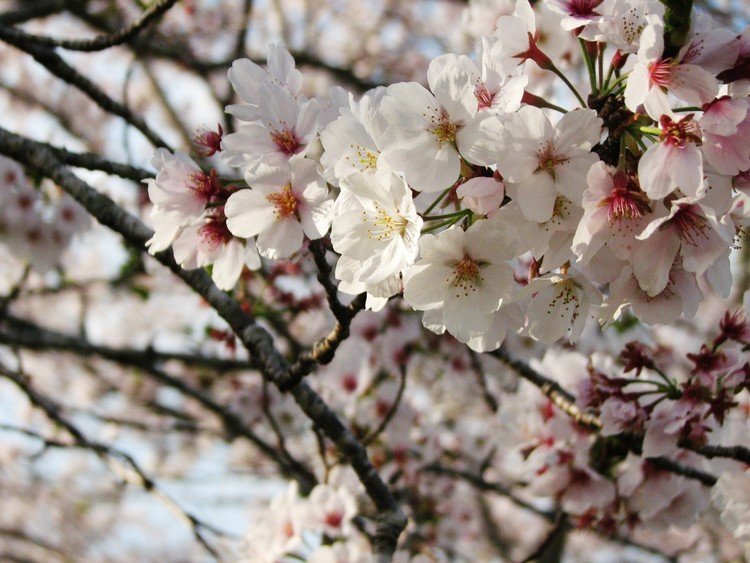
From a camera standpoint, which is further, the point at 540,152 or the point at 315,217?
the point at 315,217

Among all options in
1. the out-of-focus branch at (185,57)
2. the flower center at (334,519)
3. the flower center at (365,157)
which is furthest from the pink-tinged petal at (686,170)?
the out-of-focus branch at (185,57)

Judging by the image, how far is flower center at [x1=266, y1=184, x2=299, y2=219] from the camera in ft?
4.30

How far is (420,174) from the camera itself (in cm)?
109

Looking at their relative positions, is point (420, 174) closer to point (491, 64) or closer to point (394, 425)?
point (491, 64)

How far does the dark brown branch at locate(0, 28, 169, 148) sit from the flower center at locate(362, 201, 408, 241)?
1.58 metres

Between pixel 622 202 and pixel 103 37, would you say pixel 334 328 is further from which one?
pixel 103 37

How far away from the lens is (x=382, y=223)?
1.16 metres

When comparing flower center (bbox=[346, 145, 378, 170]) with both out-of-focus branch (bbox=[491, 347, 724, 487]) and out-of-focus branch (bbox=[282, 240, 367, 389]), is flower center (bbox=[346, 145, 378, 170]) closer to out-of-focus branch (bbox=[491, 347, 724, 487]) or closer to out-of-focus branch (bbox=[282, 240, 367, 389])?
out-of-focus branch (bbox=[282, 240, 367, 389])

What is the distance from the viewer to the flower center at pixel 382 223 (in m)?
1.16

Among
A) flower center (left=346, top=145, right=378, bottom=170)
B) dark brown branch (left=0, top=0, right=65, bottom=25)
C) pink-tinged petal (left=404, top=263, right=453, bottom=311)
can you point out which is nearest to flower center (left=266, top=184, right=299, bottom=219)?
flower center (left=346, top=145, right=378, bottom=170)

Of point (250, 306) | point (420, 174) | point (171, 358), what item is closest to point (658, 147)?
point (420, 174)

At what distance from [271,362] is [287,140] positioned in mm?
735

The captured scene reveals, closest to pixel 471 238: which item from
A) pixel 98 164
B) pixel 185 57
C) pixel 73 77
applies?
pixel 98 164

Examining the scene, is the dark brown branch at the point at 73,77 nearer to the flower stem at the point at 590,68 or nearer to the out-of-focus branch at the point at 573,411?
the out-of-focus branch at the point at 573,411
